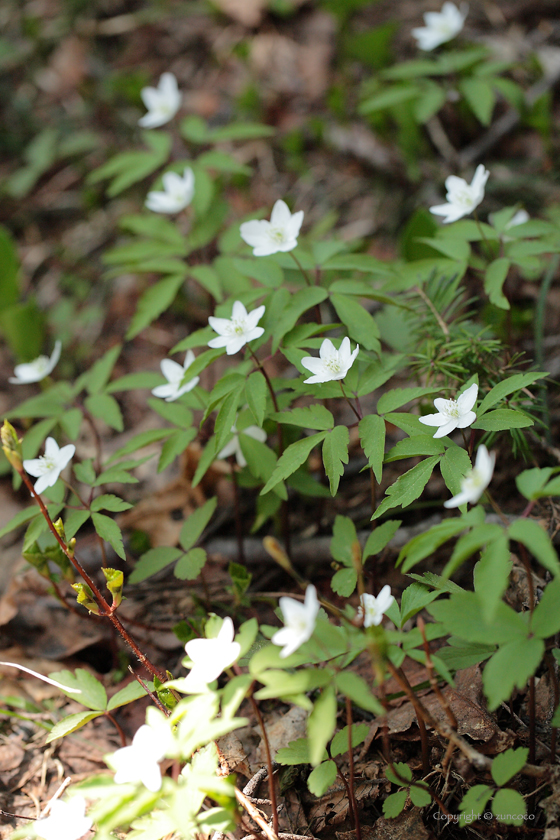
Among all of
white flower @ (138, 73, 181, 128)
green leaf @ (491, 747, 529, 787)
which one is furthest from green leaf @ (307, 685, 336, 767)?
white flower @ (138, 73, 181, 128)

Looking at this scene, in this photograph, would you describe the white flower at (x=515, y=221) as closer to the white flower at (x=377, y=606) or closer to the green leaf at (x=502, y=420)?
the green leaf at (x=502, y=420)

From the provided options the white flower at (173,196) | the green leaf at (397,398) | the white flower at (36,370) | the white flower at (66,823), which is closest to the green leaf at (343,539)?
the green leaf at (397,398)

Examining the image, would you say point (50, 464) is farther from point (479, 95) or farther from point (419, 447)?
point (479, 95)

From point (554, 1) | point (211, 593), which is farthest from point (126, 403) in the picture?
point (554, 1)

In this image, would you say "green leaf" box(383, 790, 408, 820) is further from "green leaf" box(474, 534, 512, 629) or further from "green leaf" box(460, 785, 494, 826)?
"green leaf" box(474, 534, 512, 629)

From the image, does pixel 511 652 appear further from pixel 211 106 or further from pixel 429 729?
pixel 211 106

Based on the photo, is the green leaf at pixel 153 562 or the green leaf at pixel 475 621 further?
the green leaf at pixel 153 562
